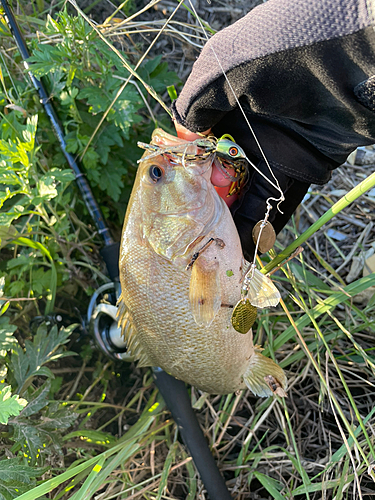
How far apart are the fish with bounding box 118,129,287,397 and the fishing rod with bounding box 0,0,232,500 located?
21.4 inches

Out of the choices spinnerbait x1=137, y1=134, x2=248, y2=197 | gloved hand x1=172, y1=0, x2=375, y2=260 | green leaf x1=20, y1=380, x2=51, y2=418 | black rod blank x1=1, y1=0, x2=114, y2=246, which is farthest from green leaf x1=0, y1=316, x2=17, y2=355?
gloved hand x1=172, y1=0, x2=375, y2=260

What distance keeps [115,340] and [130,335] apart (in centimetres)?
38

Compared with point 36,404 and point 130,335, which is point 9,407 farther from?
point 130,335

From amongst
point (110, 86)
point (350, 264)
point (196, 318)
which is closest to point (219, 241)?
point (196, 318)

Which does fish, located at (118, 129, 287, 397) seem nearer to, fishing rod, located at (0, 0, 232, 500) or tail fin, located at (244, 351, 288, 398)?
tail fin, located at (244, 351, 288, 398)

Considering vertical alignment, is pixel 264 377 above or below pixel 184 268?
below

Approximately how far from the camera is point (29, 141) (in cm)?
208

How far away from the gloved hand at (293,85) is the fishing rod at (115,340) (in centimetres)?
96

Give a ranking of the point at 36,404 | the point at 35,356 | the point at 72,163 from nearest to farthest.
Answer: the point at 36,404
the point at 35,356
the point at 72,163

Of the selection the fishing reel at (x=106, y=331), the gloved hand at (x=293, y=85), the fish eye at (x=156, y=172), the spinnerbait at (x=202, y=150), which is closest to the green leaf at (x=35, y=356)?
the fishing reel at (x=106, y=331)

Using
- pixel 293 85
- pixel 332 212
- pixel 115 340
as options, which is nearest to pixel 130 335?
pixel 115 340

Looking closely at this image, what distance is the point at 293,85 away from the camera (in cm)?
147

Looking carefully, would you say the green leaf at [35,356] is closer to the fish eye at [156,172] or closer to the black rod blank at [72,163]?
the black rod blank at [72,163]

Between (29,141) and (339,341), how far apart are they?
7.79 ft
